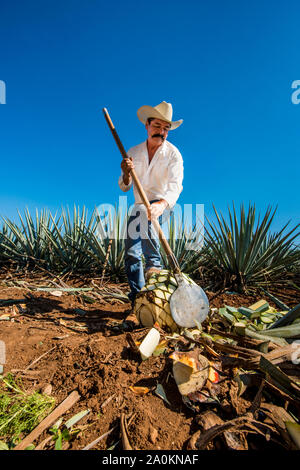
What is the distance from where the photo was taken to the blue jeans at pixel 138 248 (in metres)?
2.75

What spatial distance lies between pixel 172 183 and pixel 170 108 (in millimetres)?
789

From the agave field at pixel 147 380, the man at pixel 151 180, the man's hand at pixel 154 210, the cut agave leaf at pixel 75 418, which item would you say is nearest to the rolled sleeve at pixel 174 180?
the man at pixel 151 180

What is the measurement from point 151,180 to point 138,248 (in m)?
0.75

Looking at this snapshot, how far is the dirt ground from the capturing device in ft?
3.10

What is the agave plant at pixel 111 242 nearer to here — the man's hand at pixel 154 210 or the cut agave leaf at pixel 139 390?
the man's hand at pixel 154 210

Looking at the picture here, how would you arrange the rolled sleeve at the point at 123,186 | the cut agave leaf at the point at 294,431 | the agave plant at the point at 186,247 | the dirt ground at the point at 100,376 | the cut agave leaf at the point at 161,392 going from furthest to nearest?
1. the agave plant at the point at 186,247
2. the rolled sleeve at the point at 123,186
3. the cut agave leaf at the point at 161,392
4. the dirt ground at the point at 100,376
5. the cut agave leaf at the point at 294,431

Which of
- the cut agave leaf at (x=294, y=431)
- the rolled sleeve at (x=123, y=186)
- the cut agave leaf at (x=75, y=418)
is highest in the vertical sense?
the rolled sleeve at (x=123, y=186)

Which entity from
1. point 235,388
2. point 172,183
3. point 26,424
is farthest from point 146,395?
point 172,183

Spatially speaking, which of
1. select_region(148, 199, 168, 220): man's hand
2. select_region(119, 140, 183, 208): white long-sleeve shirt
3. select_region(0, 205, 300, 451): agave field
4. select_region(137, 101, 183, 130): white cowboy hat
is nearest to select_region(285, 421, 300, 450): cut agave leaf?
select_region(0, 205, 300, 451): agave field

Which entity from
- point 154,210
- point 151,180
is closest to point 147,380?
point 154,210

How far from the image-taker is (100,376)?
48.9 inches

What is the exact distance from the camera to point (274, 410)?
3.33ft

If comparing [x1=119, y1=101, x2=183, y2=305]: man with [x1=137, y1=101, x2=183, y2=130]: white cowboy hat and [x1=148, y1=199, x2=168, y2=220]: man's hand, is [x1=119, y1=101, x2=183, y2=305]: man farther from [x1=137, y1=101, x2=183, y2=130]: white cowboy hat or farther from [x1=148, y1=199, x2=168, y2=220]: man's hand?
[x1=148, y1=199, x2=168, y2=220]: man's hand
